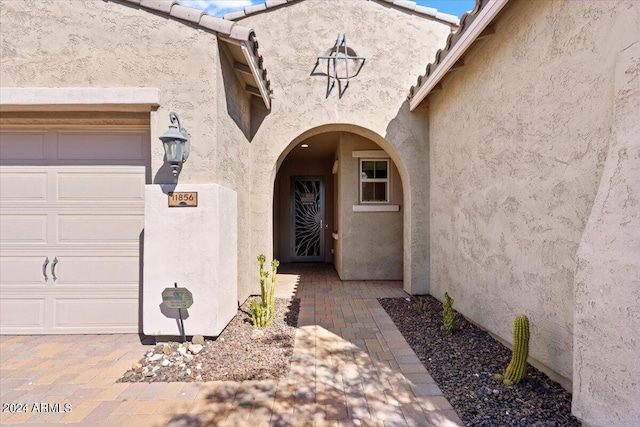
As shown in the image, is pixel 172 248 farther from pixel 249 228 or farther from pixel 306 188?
pixel 306 188

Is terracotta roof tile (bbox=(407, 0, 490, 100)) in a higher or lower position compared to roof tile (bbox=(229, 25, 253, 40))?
higher

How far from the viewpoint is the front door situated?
13094mm

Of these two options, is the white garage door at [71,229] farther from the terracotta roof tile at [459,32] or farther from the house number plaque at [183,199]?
the terracotta roof tile at [459,32]

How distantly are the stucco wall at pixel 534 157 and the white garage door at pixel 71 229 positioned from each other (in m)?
5.34

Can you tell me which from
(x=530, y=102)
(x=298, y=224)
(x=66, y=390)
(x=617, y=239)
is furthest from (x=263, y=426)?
(x=298, y=224)

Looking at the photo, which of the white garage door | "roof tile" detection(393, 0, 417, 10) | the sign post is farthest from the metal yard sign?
"roof tile" detection(393, 0, 417, 10)

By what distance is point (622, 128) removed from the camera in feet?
8.23

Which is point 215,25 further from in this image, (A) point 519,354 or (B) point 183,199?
(A) point 519,354

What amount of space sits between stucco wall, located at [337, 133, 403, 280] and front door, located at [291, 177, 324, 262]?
13.4 ft

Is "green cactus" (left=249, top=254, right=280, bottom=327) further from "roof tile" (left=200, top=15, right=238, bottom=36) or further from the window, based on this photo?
the window

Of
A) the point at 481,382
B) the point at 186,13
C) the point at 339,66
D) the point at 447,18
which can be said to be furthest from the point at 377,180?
the point at 481,382

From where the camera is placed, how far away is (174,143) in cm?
434

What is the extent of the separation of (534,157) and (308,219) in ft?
32.3

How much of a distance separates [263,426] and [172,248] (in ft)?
8.71
